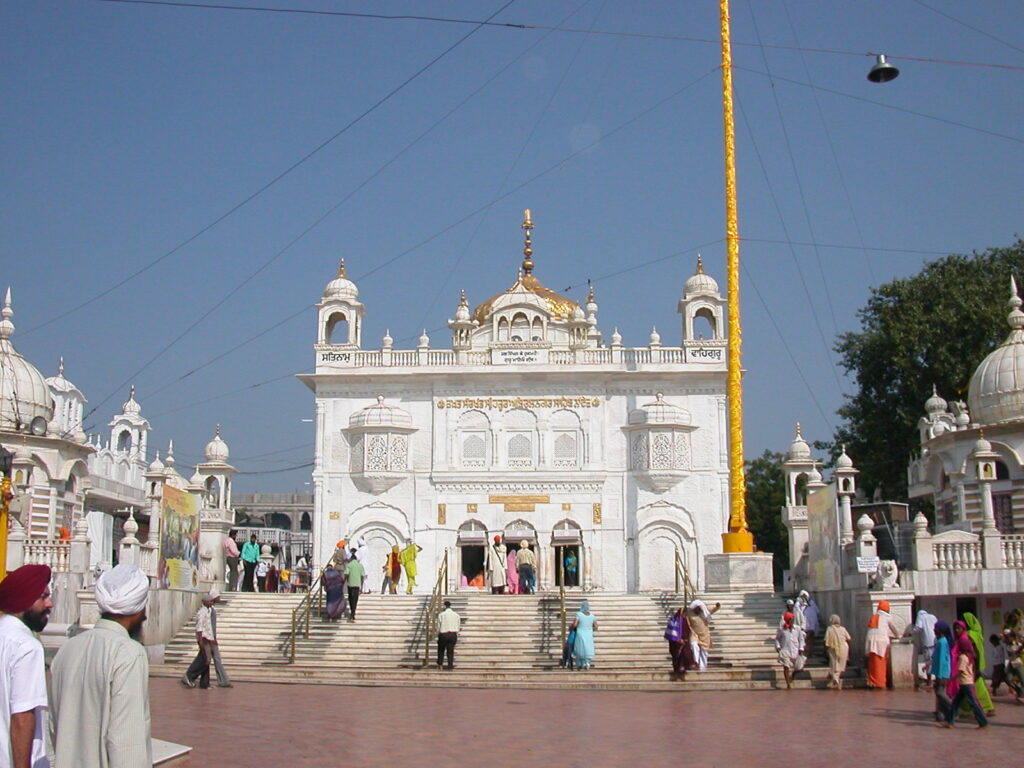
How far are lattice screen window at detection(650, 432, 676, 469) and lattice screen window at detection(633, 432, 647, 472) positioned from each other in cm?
22

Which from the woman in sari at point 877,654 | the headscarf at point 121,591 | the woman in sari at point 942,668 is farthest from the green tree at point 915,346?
the headscarf at point 121,591

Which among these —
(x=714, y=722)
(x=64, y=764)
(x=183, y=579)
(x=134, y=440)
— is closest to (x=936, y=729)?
(x=714, y=722)

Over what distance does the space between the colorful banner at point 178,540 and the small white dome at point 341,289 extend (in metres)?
9.53

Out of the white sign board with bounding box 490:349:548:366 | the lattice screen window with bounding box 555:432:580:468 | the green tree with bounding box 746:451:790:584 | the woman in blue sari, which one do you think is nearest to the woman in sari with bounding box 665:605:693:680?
the woman in blue sari

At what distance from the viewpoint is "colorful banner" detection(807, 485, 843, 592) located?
22.8 meters

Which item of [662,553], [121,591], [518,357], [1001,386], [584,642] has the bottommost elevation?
[584,642]

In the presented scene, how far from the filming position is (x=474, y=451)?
3362cm

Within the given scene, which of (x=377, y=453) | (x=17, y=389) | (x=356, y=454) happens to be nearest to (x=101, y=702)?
(x=377, y=453)

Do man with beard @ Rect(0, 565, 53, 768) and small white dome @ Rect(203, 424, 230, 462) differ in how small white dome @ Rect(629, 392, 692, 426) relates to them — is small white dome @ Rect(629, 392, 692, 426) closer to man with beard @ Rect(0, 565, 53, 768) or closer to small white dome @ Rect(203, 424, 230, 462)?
small white dome @ Rect(203, 424, 230, 462)

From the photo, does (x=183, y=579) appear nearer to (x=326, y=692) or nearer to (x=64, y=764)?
(x=326, y=692)

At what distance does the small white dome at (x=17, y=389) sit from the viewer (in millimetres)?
33969

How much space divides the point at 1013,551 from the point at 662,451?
1322 cm

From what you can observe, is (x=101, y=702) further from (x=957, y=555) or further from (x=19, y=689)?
(x=957, y=555)

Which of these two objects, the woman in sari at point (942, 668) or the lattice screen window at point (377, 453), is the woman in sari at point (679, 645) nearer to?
the woman in sari at point (942, 668)
